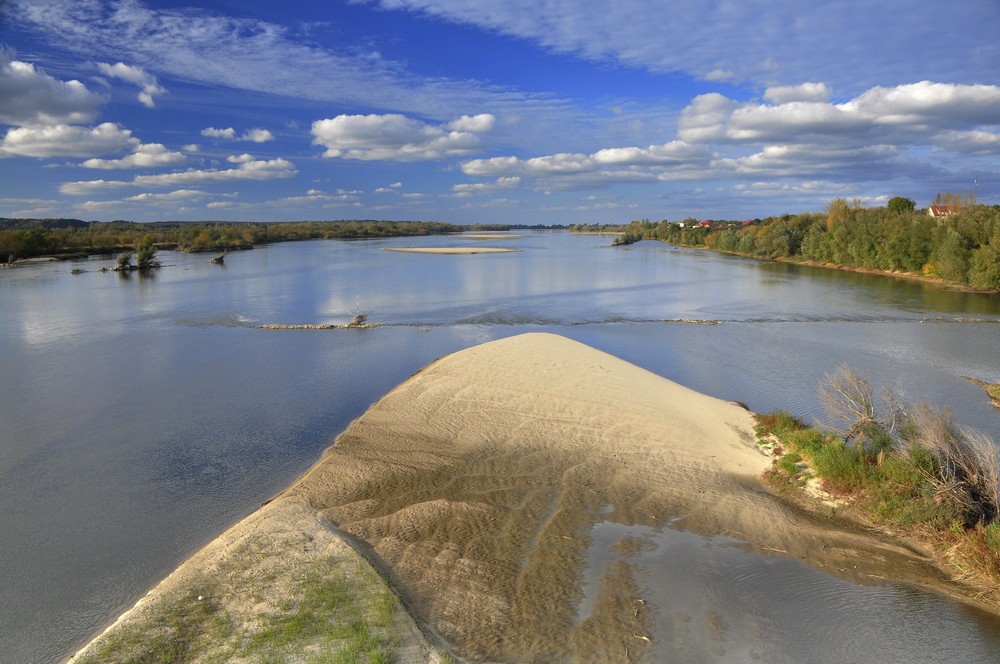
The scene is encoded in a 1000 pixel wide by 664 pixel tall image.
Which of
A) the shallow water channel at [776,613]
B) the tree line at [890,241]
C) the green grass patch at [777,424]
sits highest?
the tree line at [890,241]

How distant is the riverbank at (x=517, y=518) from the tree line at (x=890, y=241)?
31.8 m

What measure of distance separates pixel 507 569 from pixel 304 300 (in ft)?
90.4

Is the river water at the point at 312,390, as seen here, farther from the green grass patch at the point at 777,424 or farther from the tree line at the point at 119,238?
the tree line at the point at 119,238

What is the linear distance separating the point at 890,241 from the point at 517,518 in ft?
152

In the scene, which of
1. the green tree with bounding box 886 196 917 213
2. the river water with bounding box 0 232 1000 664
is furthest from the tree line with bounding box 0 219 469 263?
the green tree with bounding box 886 196 917 213

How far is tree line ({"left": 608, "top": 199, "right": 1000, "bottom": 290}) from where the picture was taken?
113ft

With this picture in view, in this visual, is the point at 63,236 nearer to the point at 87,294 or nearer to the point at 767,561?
the point at 87,294

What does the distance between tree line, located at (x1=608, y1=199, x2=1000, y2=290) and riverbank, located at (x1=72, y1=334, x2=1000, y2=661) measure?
1250 inches

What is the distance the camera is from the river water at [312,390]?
6.34 m

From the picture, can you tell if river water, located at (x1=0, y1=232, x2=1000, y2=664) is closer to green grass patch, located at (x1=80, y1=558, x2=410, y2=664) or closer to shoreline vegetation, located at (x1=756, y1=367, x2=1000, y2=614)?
shoreline vegetation, located at (x1=756, y1=367, x2=1000, y2=614)

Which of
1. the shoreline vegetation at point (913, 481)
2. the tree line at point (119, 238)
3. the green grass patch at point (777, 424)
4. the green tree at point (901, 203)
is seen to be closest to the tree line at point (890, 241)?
the green tree at point (901, 203)

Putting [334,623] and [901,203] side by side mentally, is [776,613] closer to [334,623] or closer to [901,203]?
[334,623]

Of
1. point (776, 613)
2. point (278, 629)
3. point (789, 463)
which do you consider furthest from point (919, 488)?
point (278, 629)

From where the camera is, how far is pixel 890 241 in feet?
144
